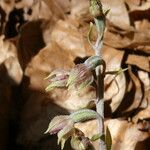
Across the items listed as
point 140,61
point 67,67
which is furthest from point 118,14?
point 67,67

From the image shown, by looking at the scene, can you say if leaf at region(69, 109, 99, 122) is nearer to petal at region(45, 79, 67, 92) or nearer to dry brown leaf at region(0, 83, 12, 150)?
petal at region(45, 79, 67, 92)

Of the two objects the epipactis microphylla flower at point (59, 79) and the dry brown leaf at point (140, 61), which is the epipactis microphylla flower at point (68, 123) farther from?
the dry brown leaf at point (140, 61)

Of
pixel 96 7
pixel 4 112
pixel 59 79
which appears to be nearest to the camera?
pixel 96 7

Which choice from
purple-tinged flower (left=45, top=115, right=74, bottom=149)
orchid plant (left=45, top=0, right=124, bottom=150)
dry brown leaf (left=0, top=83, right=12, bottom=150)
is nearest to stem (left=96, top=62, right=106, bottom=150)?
orchid plant (left=45, top=0, right=124, bottom=150)

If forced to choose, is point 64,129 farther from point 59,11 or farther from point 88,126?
point 59,11

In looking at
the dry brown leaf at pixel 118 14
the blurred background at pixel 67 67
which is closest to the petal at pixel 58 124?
the blurred background at pixel 67 67

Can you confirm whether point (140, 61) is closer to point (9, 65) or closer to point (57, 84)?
point (9, 65)

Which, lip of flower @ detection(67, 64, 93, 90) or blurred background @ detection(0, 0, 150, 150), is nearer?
lip of flower @ detection(67, 64, 93, 90)
